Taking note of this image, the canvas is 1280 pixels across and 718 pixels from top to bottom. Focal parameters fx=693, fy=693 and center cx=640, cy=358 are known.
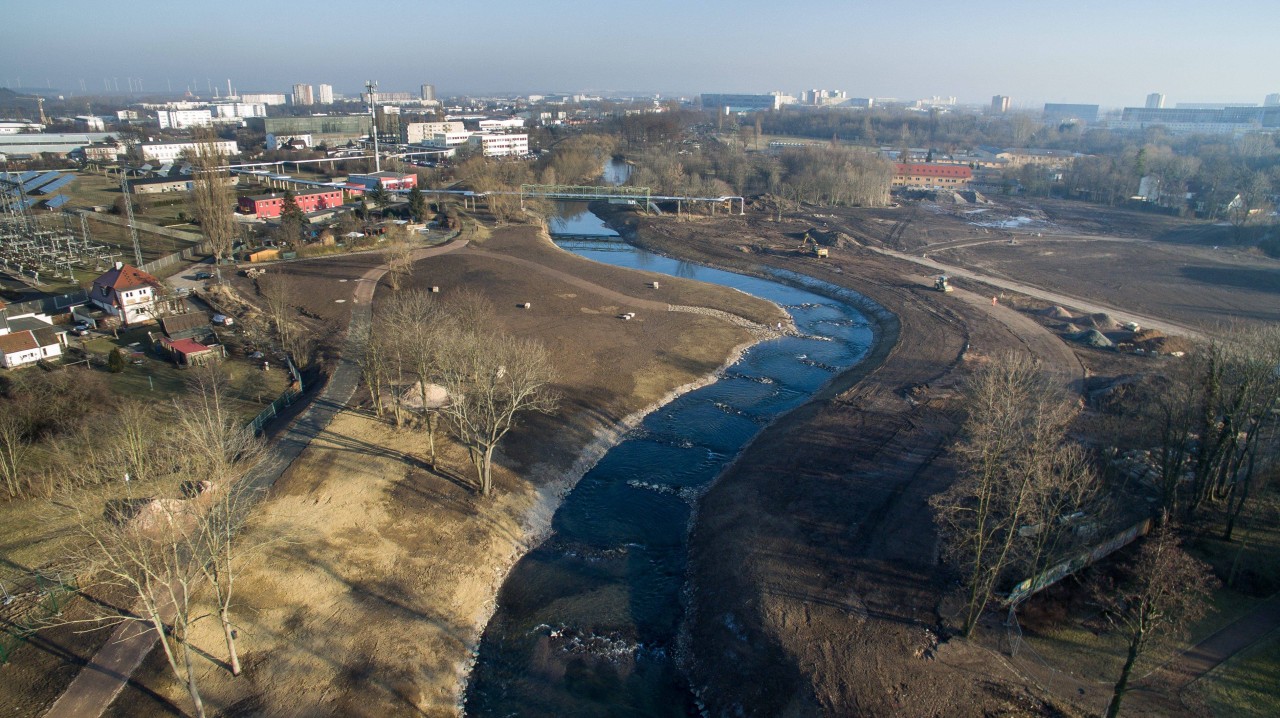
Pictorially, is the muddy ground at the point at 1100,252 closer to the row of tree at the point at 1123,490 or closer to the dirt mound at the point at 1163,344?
the dirt mound at the point at 1163,344

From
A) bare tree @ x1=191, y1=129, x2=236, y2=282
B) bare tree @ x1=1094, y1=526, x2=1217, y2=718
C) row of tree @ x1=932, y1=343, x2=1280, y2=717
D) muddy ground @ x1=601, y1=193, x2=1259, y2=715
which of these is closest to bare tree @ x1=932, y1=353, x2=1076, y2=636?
row of tree @ x1=932, y1=343, x2=1280, y2=717

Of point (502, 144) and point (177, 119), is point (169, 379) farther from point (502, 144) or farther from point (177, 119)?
point (177, 119)

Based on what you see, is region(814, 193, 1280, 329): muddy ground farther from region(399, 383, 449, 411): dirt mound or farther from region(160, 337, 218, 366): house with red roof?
region(160, 337, 218, 366): house with red roof

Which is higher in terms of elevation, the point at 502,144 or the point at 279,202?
the point at 502,144

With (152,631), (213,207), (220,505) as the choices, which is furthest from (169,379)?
(213,207)

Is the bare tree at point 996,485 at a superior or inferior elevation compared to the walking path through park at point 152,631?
superior

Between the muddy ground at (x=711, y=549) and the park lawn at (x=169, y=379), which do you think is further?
the park lawn at (x=169, y=379)

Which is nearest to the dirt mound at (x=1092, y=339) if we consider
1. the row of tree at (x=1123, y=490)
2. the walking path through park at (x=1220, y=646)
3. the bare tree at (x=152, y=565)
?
the row of tree at (x=1123, y=490)
